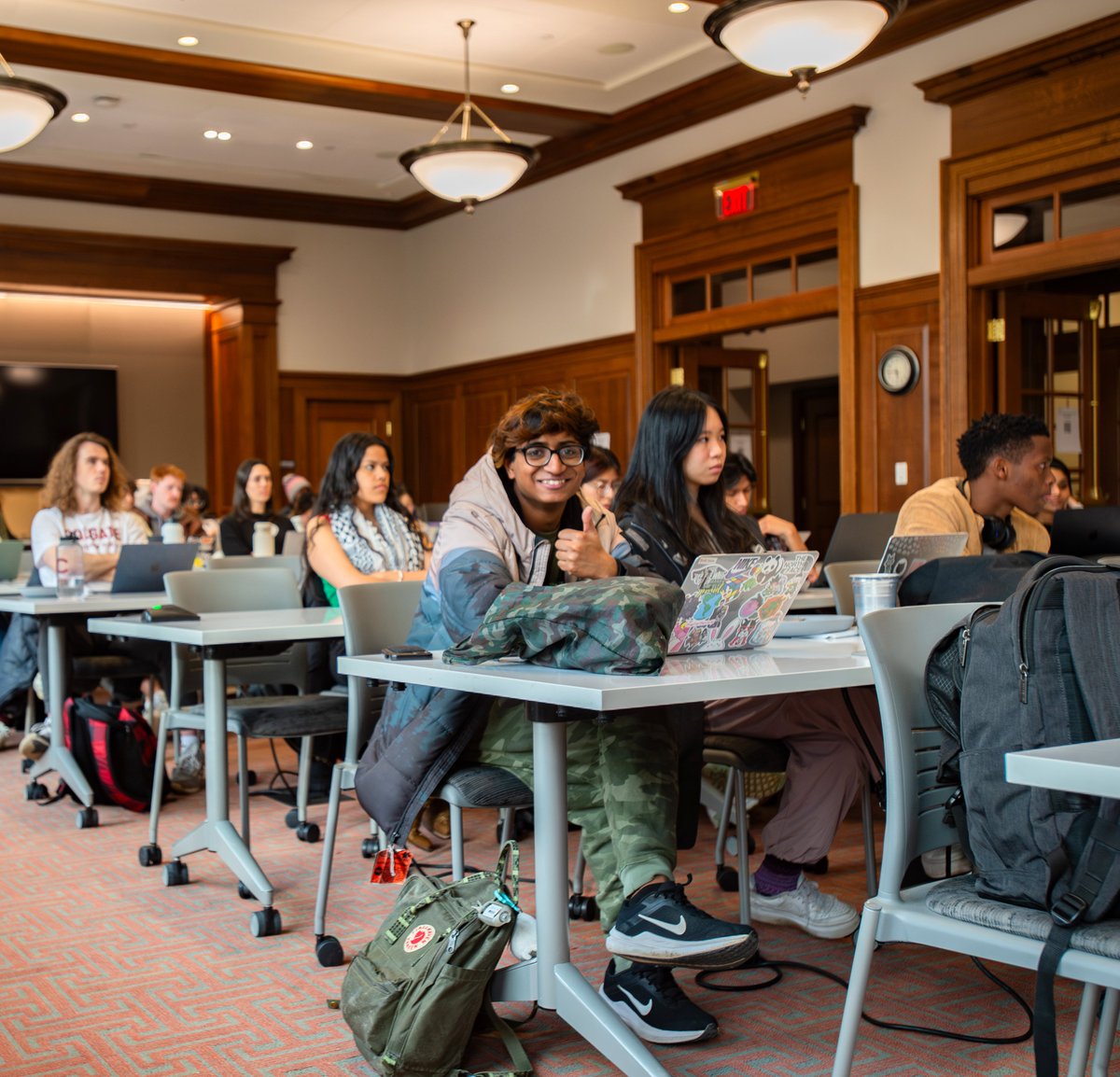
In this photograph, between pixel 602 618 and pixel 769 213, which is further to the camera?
pixel 769 213

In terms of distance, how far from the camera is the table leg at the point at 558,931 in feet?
7.36

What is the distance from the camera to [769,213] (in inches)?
327

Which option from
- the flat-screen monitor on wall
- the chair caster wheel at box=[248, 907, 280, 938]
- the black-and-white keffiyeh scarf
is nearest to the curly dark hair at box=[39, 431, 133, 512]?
the black-and-white keffiyeh scarf

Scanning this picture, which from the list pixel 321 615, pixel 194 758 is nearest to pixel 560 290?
pixel 194 758

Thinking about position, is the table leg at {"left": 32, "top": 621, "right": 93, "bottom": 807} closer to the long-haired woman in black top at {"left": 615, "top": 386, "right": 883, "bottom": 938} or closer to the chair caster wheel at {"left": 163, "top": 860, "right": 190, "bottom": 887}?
the chair caster wheel at {"left": 163, "top": 860, "right": 190, "bottom": 887}

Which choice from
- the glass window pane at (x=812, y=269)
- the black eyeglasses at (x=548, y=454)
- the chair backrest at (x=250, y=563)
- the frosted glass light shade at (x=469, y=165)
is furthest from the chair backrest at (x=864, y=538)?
the frosted glass light shade at (x=469, y=165)

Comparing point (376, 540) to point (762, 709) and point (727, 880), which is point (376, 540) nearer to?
point (727, 880)

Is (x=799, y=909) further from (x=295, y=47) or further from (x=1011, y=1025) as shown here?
(x=295, y=47)

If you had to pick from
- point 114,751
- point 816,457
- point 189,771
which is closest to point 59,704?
point 114,751

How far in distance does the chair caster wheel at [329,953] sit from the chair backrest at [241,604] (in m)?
1.28

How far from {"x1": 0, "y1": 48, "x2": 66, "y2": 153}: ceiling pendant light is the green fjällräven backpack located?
543 centimetres

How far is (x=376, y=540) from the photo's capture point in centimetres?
465

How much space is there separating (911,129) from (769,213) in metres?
1.16

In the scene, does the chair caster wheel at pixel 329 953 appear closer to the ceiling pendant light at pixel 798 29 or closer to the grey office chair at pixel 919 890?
the grey office chair at pixel 919 890
